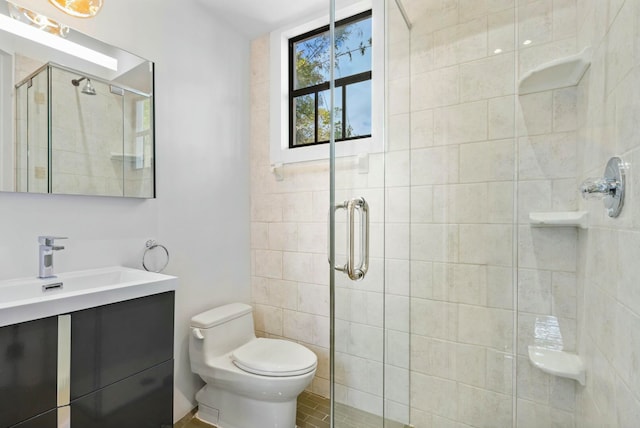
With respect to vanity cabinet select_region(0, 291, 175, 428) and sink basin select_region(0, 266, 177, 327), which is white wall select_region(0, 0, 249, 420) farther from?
vanity cabinet select_region(0, 291, 175, 428)

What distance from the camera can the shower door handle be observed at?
1140 millimetres

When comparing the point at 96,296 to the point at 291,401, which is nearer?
the point at 96,296

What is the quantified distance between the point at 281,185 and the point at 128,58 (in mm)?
1128

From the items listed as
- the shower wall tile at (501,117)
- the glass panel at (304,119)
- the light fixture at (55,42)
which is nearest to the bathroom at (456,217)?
the shower wall tile at (501,117)

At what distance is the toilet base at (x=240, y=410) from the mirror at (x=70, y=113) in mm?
1211

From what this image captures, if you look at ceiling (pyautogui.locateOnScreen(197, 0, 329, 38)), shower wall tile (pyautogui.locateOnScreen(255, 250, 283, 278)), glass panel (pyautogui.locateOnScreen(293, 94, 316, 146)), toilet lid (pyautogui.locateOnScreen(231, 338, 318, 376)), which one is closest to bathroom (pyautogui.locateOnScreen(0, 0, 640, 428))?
ceiling (pyautogui.locateOnScreen(197, 0, 329, 38))

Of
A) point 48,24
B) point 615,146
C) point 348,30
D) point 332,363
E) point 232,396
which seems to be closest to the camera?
point 615,146

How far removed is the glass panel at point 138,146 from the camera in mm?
1662

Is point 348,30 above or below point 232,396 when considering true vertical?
above

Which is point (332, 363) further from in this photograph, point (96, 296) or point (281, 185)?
point (281, 185)

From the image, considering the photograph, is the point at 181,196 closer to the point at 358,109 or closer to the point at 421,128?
the point at 358,109

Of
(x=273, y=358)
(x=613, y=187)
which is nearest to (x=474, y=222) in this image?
(x=613, y=187)

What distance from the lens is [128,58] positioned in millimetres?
1649

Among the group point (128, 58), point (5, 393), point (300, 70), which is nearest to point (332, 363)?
point (5, 393)
